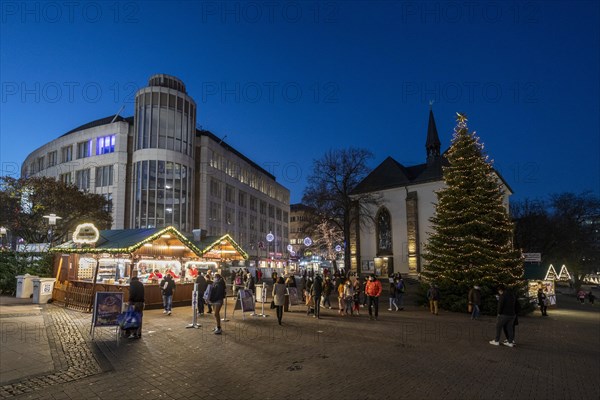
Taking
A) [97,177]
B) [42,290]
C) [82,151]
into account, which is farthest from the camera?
[82,151]

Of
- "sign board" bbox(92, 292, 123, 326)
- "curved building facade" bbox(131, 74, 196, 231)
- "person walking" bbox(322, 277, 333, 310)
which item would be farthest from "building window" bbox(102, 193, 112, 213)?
"sign board" bbox(92, 292, 123, 326)

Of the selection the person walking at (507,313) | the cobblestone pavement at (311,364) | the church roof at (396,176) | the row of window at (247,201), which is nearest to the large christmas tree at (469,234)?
the cobblestone pavement at (311,364)

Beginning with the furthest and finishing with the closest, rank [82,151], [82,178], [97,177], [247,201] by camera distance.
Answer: [247,201] → [82,151] → [82,178] → [97,177]

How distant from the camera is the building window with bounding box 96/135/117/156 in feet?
177

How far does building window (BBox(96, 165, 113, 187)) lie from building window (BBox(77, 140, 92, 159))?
144 inches

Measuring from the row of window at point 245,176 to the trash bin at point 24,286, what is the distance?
3821 centimetres

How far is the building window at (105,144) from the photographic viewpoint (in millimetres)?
54000

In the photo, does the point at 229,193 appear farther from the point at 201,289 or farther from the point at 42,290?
the point at 201,289

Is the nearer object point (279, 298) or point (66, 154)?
point (279, 298)

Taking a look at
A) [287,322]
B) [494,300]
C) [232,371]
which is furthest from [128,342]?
[494,300]

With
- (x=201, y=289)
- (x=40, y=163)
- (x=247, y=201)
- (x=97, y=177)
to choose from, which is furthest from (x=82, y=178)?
(x=201, y=289)

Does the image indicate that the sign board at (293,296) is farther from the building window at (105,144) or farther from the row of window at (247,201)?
the building window at (105,144)

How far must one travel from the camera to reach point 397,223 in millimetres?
48281

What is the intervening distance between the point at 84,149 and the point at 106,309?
53305 mm
